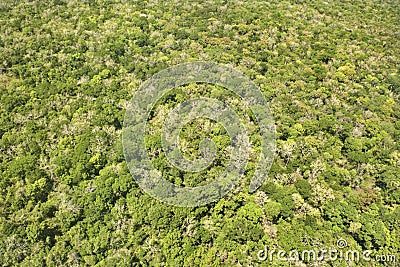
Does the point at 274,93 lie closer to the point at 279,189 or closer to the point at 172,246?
the point at 279,189

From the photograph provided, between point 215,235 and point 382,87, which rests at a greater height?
point 382,87

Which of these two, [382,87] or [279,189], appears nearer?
[279,189]

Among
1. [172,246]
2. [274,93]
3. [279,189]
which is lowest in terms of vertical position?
[172,246]

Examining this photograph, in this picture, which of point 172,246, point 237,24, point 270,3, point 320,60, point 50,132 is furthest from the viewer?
point 270,3

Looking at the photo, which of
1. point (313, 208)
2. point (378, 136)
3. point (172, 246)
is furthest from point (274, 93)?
point (172, 246)

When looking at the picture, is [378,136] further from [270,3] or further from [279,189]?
[270,3]

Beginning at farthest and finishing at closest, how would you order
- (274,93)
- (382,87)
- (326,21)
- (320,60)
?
(326,21) → (320,60) → (382,87) → (274,93)

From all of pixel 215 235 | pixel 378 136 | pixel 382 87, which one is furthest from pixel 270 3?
pixel 215 235
